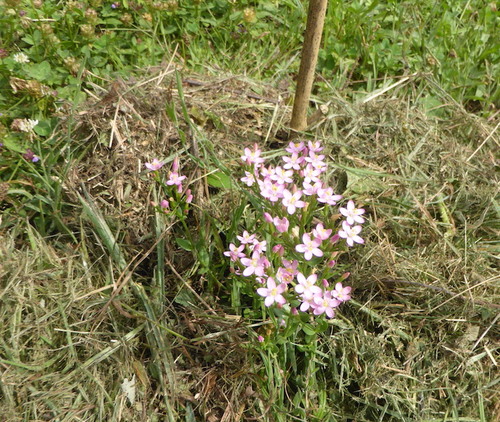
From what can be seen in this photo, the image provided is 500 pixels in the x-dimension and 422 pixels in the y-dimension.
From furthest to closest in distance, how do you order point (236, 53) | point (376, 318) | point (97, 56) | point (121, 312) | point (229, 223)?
point (236, 53), point (97, 56), point (229, 223), point (376, 318), point (121, 312)

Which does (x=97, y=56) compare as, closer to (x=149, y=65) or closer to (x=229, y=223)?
(x=149, y=65)

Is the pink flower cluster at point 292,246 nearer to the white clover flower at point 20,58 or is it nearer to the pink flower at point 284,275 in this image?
the pink flower at point 284,275

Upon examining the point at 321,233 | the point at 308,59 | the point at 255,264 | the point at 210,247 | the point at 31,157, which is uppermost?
the point at 308,59

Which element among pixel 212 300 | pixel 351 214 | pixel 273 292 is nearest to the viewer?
pixel 273 292

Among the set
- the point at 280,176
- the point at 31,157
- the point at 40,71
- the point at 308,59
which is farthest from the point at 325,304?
the point at 40,71

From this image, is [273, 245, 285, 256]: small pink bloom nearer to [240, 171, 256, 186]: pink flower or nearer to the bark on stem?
[240, 171, 256, 186]: pink flower

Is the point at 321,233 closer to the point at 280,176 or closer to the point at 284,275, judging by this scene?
the point at 284,275

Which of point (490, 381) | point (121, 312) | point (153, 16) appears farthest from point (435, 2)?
point (121, 312)
